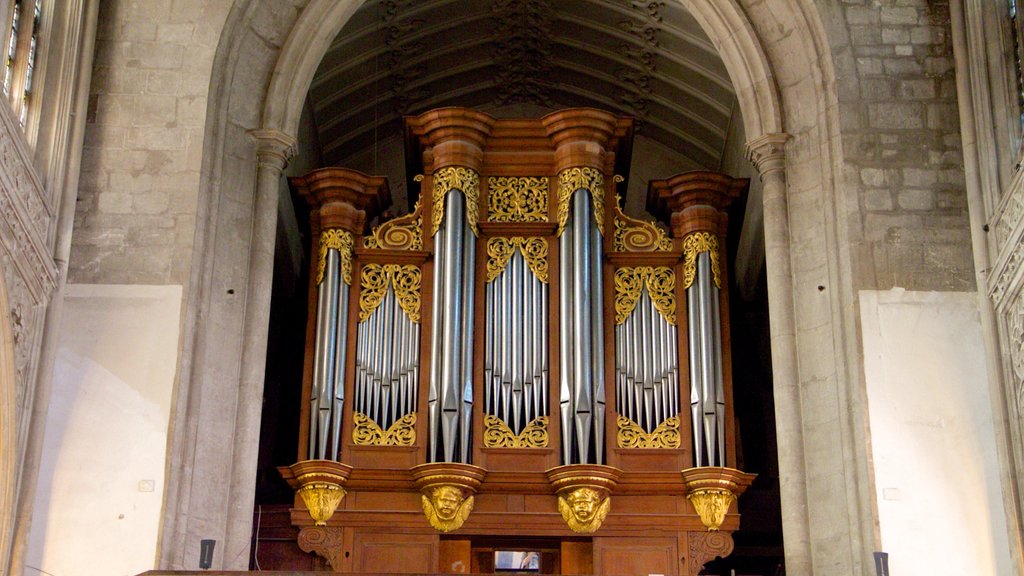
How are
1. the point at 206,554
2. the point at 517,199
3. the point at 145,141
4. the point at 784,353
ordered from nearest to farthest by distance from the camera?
the point at 206,554 < the point at 784,353 < the point at 145,141 < the point at 517,199

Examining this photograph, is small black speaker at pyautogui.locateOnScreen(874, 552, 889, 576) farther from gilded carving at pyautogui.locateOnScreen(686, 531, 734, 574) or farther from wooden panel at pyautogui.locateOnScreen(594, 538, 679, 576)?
wooden panel at pyautogui.locateOnScreen(594, 538, 679, 576)

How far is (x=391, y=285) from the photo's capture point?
14.2 m

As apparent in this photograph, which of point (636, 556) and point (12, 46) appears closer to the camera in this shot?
point (12, 46)

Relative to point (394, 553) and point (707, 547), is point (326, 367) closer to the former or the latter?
point (394, 553)

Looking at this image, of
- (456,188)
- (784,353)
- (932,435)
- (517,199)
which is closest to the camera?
(932,435)

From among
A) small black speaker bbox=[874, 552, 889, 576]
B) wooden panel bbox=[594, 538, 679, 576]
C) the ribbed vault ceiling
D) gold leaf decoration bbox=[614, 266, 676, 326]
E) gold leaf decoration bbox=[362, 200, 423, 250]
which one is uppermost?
the ribbed vault ceiling

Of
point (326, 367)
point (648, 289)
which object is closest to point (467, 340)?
point (326, 367)

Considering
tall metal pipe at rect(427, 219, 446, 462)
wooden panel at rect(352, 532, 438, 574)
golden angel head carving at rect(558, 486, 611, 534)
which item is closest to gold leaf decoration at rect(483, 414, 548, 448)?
tall metal pipe at rect(427, 219, 446, 462)

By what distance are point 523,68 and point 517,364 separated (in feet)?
16.3

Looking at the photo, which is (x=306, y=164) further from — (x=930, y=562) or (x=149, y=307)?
(x=930, y=562)

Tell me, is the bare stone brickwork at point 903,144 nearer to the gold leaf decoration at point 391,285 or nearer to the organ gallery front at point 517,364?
the organ gallery front at point 517,364

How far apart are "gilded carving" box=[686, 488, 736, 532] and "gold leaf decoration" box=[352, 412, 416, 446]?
244cm

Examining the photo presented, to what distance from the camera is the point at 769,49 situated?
1388 centimetres

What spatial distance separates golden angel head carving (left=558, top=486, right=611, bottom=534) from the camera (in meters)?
13.0
